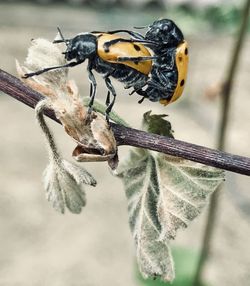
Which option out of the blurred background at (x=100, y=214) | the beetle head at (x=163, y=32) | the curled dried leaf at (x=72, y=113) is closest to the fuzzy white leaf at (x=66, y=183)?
the curled dried leaf at (x=72, y=113)

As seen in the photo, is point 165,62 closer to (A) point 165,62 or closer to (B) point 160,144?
(A) point 165,62

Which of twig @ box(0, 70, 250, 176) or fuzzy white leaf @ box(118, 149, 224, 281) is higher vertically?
twig @ box(0, 70, 250, 176)

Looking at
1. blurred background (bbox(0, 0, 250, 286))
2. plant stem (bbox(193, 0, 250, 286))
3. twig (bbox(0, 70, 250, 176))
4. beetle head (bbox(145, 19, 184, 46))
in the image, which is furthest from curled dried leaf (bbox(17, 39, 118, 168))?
blurred background (bbox(0, 0, 250, 286))

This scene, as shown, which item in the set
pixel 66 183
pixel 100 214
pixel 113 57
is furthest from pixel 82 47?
pixel 100 214

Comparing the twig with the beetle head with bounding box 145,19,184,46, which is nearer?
the twig

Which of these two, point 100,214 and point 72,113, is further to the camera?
point 100,214

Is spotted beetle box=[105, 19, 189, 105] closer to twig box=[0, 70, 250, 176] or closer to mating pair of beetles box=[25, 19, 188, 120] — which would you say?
mating pair of beetles box=[25, 19, 188, 120]

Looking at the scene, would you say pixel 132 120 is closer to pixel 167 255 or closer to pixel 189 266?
pixel 189 266

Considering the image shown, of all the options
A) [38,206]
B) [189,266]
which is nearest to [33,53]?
[189,266]
